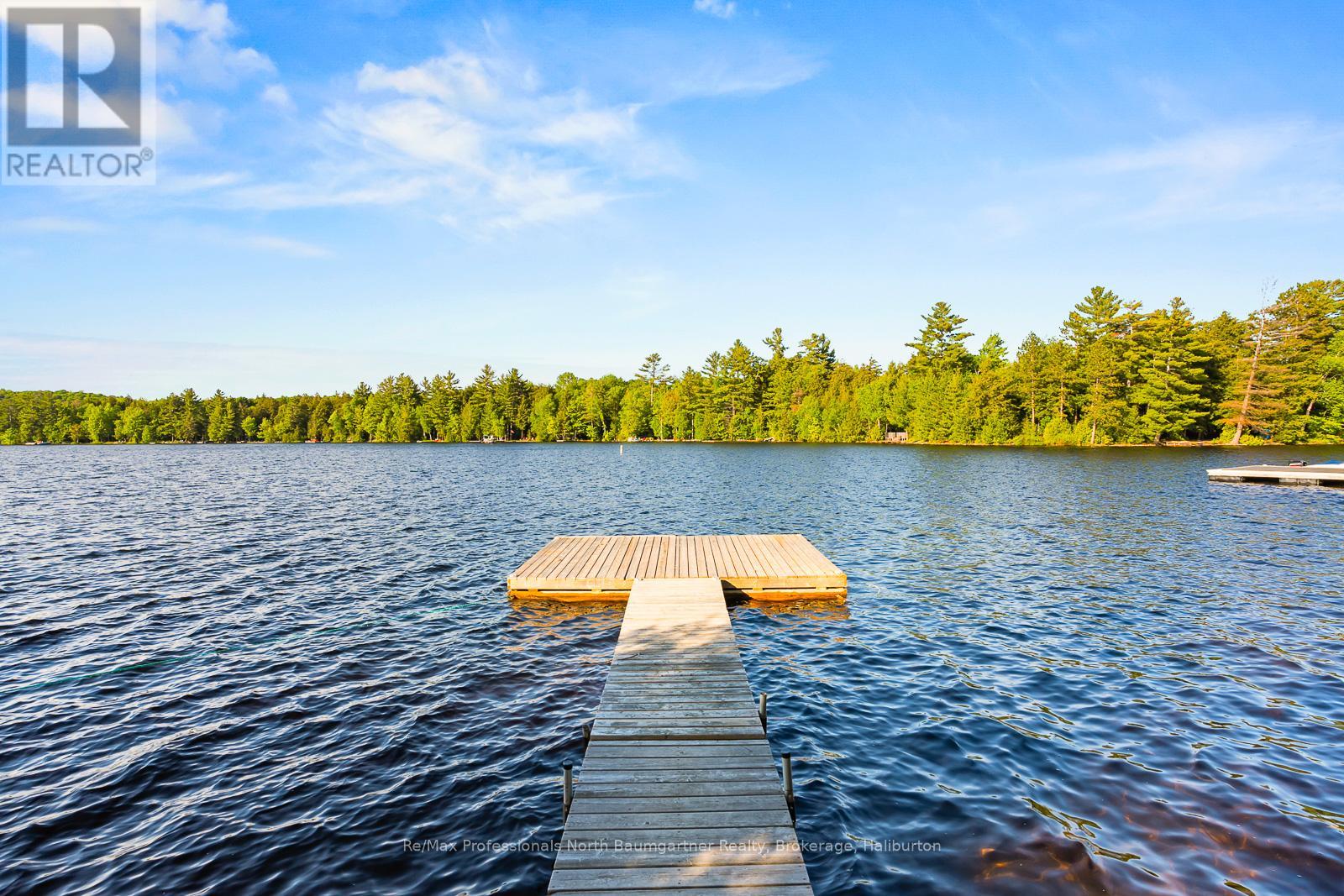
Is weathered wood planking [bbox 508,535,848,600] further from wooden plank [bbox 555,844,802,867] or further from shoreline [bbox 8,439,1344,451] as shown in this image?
shoreline [bbox 8,439,1344,451]

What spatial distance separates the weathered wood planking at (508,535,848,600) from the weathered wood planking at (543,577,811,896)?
4848 mm

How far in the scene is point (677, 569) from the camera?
16.0 metres

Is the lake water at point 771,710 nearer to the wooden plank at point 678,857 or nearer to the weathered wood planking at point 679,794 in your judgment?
the weathered wood planking at point 679,794

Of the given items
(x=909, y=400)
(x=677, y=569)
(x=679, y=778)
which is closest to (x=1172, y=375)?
(x=909, y=400)

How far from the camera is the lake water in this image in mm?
6359

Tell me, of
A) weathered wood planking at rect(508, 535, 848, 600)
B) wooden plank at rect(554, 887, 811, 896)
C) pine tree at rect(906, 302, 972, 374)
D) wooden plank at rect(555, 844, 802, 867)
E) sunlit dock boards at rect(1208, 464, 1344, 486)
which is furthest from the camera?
pine tree at rect(906, 302, 972, 374)

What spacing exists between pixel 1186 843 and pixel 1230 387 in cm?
8877

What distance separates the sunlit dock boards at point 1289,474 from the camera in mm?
34688

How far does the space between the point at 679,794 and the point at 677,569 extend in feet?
31.7

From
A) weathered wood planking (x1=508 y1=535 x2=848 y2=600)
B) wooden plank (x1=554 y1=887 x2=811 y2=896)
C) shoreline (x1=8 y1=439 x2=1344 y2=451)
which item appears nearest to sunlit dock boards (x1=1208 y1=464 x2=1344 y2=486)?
weathered wood planking (x1=508 y1=535 x2=848 y2=600)

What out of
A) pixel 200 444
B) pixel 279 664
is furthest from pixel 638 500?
pixel 200 444

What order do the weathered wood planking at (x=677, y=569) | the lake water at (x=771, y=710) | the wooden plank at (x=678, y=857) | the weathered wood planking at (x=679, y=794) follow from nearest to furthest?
the weathered wood planking at (x=679, y=794) → the wooden plank at (x=678, y=857) → the lake water at (x=771, y=710) → the weathered wood planking at (x=677, y=569)

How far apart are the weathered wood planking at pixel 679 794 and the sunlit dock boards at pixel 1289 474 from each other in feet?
136

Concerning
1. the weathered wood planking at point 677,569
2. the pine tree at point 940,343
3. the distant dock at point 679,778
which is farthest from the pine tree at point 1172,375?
the distant dock at point 679,778
